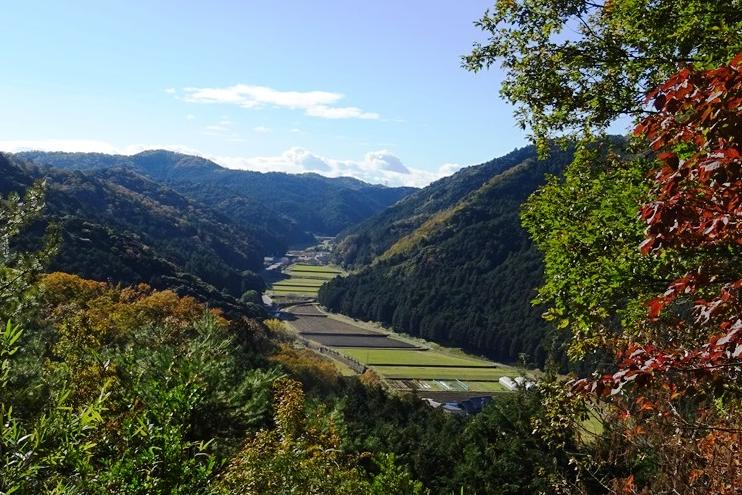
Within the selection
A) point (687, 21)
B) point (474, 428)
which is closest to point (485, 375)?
point (474, 428)

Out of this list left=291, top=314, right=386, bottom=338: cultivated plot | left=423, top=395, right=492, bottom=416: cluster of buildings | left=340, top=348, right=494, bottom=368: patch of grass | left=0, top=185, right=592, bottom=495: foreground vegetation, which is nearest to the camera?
left=0, top=185, right=592, bottom=495: foreground vegetation

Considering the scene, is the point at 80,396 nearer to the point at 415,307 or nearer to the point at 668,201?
the point at 668,201

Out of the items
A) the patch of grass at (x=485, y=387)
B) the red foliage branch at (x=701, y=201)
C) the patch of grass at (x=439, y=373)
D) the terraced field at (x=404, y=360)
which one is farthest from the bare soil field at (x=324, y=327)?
the red foliage branch at (x=701, y=201)

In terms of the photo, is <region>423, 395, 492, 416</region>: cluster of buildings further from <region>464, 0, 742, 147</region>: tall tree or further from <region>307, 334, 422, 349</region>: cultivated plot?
<region>464, 0, 742, 147</region>: tall tree

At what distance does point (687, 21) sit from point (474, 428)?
33197 millimetres

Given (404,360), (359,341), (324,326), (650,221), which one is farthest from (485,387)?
(650,221)

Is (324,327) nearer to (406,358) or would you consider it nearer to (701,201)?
(406,358)

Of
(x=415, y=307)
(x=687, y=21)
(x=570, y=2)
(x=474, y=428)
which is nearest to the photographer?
(x=687, y=21)

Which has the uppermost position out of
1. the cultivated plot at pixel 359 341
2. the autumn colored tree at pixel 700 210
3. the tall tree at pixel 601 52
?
the tall tree at pixel 601 52

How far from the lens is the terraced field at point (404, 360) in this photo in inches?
4503

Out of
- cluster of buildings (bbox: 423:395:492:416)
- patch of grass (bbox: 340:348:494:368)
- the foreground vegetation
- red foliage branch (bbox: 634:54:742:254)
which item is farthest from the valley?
red foliage branch (bbox: 634:54:742:254)

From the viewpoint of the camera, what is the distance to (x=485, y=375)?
129 m

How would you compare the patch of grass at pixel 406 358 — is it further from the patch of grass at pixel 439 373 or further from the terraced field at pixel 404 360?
the patch of grass at pixel 439 373

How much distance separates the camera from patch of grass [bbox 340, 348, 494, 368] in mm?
131250
